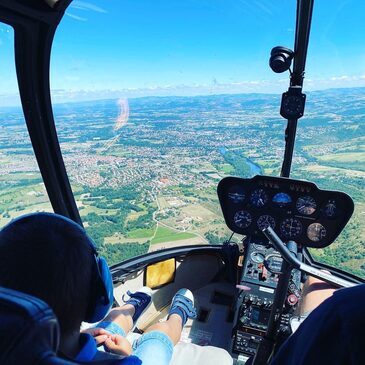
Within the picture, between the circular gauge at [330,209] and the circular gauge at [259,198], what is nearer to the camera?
the circular gauge at [330,209]

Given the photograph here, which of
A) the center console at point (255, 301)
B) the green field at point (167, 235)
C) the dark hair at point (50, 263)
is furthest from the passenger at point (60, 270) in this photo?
the green field at point (167, 235)

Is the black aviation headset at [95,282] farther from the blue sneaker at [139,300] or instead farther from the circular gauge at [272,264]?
the blue sneaker at [139,300]

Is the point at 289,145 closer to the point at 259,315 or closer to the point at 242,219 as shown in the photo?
the point at 242,219

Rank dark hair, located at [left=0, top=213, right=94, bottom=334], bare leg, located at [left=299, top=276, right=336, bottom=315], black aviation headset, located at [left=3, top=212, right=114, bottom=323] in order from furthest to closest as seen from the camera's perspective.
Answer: bare leg, located at [left=299, top=276, right=336, bottom=315] → black aviation headset, located at [left=3, top=212, right=114, bottom=323] → dark hair, located at [left=0, top=213, right=94, bottom=334]

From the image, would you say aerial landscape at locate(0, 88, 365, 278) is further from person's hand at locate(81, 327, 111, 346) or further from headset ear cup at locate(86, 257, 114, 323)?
headset ear cup at locate(86, 257, 114, 323)

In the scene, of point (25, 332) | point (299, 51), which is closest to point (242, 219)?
point (299, 51)

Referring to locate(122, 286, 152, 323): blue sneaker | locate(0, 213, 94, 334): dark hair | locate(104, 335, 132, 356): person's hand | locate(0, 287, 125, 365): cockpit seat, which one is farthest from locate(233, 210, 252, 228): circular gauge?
locate(0, 287, 125, 365): cockpit seat
